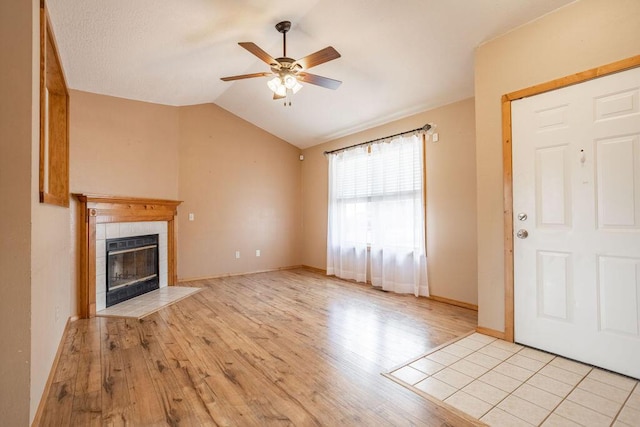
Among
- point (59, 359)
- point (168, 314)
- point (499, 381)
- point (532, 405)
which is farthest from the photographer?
point (168, 314)

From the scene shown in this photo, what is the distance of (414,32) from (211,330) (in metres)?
3.56

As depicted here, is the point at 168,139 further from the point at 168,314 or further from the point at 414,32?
the point at 414,32

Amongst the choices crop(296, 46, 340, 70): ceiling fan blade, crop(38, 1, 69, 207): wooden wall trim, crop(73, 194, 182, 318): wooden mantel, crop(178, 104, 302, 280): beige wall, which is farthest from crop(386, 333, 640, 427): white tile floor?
crop(178, 104, 302, 280): beige wall

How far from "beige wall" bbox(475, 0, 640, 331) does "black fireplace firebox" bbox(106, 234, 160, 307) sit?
168 inches

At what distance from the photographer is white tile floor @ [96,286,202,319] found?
133 inches

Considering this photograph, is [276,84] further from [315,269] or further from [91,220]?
[315,269]

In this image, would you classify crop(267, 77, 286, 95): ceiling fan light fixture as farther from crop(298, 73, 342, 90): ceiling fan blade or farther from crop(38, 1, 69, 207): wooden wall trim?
crop(38, 1, 69, 207): wooden wall trim

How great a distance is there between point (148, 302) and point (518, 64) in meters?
4.85

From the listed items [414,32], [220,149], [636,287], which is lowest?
[636,287]

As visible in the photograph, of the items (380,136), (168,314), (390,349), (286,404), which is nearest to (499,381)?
(390,349)

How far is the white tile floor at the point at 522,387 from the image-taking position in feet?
5.39

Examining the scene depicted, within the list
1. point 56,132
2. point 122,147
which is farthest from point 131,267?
point 56,132

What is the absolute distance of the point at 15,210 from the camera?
4.78ft

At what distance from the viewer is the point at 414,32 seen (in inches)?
113
